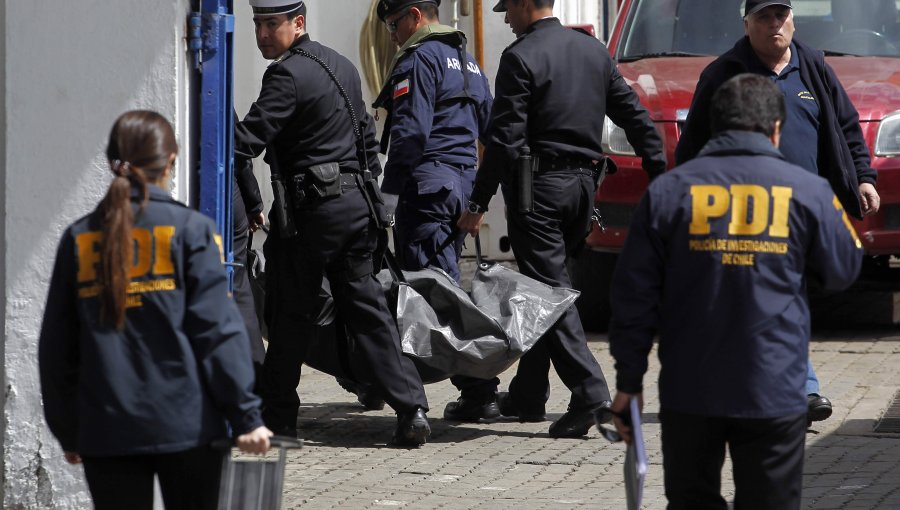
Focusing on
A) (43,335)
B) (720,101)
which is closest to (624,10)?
(720,101)

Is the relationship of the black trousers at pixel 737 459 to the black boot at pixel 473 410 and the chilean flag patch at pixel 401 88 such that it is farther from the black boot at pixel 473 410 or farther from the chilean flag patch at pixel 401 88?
the chilean flag patch at pixel 401 88

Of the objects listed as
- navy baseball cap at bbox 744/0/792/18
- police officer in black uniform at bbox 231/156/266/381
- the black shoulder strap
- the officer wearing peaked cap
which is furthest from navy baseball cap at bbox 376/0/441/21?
navy baseball cap at bbox 744/0/792/18

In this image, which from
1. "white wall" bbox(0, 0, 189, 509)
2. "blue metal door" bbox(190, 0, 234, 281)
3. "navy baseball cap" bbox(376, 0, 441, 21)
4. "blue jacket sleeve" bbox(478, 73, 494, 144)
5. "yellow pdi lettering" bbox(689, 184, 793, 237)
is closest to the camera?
"yellow pdi lettering" bbox(689, 184, 793, 237)

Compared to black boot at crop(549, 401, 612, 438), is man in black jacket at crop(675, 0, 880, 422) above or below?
above

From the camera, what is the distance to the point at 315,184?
638cm

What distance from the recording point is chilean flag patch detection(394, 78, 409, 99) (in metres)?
7.01

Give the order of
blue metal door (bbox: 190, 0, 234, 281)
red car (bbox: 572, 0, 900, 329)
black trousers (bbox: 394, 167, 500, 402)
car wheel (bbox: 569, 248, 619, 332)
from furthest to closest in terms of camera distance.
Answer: car wheel (bbox: 569, 248, 619, 332) < red car (bbox: 572, 0, 900, 329) < black trousers (bbox: 394, 167, 500, 402) < blue metal door (bbox: 190, 0, 234, 281)

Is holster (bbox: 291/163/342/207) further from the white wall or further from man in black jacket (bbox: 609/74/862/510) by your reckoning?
man in black jacket (bbox: 609/74/862/510)

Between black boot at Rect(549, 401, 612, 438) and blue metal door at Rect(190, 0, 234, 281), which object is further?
black boot at Rect(549, 401, 612, 438)

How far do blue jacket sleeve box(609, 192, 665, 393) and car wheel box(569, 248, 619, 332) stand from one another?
5.54 metres

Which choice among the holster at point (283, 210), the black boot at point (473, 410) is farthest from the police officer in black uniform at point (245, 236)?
the black boot at point (473, 410)

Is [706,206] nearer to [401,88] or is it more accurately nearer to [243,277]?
[401,88]

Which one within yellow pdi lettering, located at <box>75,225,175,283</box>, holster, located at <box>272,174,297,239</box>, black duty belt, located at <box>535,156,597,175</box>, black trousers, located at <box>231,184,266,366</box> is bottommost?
black trousers, located at <box>231,184,266,366</box>

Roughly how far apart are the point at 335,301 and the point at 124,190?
2915 millimetres
